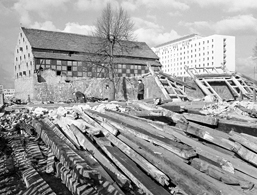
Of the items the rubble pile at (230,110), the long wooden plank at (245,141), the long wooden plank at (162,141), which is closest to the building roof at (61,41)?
the rubble pile at (230,110)

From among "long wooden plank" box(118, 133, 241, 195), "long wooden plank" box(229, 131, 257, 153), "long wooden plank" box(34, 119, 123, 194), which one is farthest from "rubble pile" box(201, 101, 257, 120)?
"long wooden plank" box(34, 119, 123, 194)

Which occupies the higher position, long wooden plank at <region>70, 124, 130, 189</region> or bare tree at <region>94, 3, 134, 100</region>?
bare tree at <region>94, 3, 134, 100</region>

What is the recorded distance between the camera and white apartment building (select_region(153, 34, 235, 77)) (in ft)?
329

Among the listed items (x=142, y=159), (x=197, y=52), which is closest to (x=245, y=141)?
(x=142, y=159)

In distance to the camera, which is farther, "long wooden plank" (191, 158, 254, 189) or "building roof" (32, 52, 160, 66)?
"building roof" (32, 52, 160, 66)

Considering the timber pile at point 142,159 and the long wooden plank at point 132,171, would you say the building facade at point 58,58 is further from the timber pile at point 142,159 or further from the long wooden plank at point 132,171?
the long wooden plank at point 132,171

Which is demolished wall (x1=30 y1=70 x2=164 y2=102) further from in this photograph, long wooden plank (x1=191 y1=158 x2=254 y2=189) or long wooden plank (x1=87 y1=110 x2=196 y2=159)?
long wooden plank (x1=191 y1=158 x2=254 y2=189)

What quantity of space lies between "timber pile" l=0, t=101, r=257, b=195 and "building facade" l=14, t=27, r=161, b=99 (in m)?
22.6

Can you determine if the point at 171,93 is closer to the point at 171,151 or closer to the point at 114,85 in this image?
the point at 114,85

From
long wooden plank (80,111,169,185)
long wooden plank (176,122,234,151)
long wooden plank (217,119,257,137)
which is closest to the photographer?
long wooden plank (80,111,169,185)

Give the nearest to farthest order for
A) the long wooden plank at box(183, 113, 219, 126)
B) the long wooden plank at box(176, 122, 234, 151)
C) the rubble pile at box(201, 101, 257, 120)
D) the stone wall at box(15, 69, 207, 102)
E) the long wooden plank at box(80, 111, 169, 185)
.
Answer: the long wooden plank at box(80, 111, 169, 185)
the long wooden plank at box(176, 122, 234, 151)
the long wooden plank at box(183, 113, 219, 126)
the rubble pile at box(201, 101, 257, 120)
the stone wall at box(15, 69, 207, 102)

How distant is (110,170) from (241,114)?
4.27 m

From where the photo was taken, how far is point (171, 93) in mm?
13984

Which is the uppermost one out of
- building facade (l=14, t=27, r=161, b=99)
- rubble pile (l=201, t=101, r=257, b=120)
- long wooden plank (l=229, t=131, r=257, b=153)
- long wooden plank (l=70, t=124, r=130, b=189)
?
building facade (l=14, t=27, r=161, b=99)
